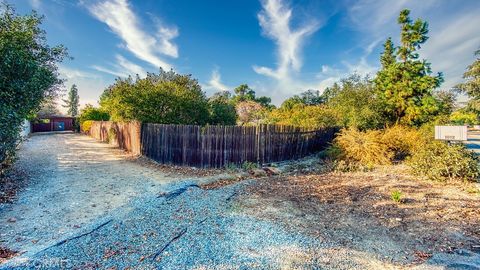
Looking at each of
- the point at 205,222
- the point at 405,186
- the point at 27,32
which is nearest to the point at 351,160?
the point at 405,186

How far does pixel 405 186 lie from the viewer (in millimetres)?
6480

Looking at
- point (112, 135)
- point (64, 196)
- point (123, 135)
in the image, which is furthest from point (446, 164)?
point (112, 135)

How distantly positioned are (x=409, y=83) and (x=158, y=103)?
15.0 metres

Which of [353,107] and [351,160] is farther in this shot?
[353,107]

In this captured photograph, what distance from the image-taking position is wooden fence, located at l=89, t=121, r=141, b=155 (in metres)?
11.7

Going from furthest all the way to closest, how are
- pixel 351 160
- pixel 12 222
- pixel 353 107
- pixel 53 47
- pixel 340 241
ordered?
1. pixel 353 107
2. pixel 351 160
3. pixel 53 47
4. pixel 12 222
5. pixel 340 241

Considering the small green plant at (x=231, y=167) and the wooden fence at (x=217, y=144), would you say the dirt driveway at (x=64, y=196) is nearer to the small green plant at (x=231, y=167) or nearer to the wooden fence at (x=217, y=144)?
the wooden fence at (x=217, y=144)

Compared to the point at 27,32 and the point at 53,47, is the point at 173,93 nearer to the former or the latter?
the point at 53,47

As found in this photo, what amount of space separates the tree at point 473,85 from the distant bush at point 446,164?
16610mm

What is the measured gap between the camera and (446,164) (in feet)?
23.4

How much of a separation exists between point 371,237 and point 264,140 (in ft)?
19.1

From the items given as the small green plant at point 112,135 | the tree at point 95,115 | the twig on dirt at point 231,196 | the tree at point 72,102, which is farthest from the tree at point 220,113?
the tree at point 72,102

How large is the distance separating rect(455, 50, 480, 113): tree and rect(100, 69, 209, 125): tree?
21.3 m

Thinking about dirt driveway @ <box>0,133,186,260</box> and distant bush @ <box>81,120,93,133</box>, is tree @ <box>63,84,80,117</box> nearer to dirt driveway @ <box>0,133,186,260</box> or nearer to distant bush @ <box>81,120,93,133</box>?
distant bush @ <box>81,120,93,133</box>
